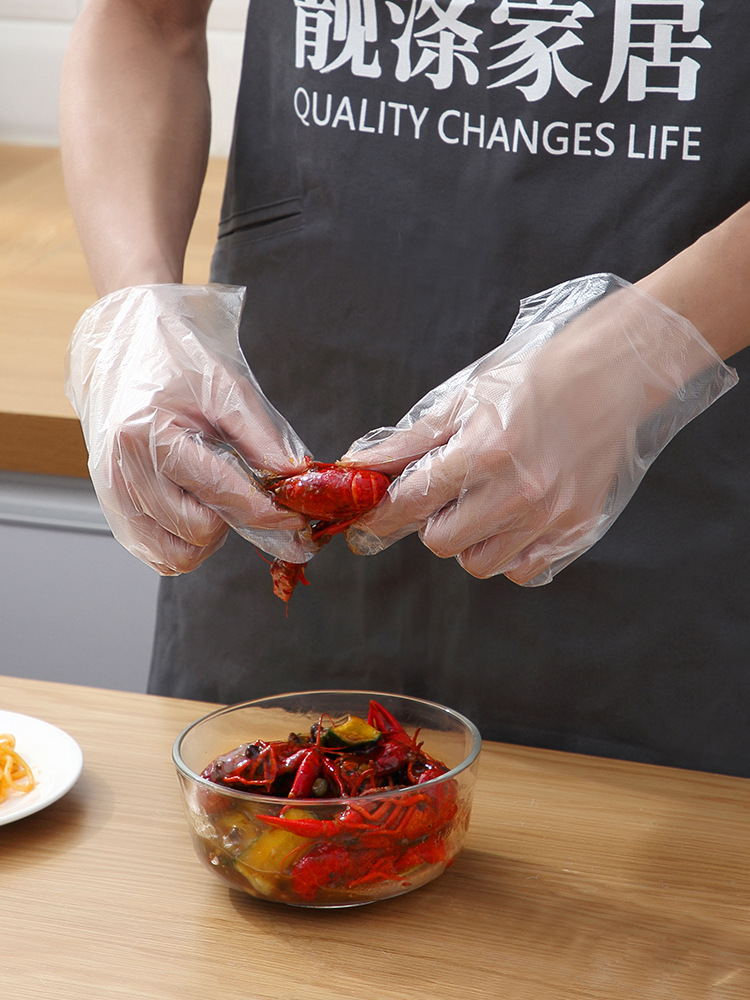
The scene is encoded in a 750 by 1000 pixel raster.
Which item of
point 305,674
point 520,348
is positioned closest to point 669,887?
point 520,348

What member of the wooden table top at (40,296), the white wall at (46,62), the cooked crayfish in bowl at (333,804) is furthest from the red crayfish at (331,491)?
the white wall at (46,62)

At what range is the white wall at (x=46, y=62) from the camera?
8.41 feet

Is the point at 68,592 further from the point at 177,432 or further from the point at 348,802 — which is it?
the point at 348,802

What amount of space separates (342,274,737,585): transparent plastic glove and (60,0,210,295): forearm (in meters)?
0.36

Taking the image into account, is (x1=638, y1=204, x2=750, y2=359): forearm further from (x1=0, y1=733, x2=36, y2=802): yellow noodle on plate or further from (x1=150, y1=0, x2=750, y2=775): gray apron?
(x1=0, y1=733, x2=36, y2=802): yellow noodle on plate

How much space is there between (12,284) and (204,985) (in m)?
1.79

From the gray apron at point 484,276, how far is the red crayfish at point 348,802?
35 cm

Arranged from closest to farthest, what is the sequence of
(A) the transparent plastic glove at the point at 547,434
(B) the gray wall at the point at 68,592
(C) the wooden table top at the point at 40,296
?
(A) the transparent plastic glove at the point at 547,434, (C) the wooden table top at the point at 40,296, (B) the gray wall at the point at 68,592

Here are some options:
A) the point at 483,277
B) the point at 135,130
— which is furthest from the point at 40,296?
the point at 483,277

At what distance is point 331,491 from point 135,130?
20.6 inches

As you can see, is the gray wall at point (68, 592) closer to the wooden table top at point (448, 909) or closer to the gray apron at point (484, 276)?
the gray apron at point (484, 276)

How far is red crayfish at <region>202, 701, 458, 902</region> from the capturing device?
748 mm

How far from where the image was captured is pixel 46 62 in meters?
2.70

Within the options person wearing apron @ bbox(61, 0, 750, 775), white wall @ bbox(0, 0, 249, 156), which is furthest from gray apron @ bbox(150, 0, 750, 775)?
white wall @ bbox(0, 0, 249, 156)
